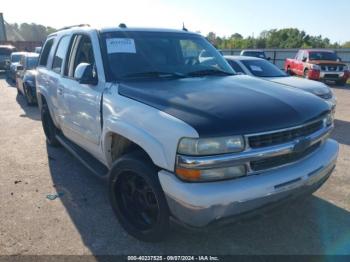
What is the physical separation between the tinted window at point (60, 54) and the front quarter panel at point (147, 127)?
182 centimetres

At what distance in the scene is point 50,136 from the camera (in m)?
6.19

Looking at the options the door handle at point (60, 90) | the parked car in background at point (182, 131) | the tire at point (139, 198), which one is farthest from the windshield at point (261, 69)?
the tire at point (139, 198)

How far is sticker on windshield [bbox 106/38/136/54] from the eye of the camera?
370 cm

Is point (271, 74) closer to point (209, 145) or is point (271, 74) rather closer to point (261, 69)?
point (261, 69)

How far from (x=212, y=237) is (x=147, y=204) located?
0.72m

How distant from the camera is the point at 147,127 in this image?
9.19 feet

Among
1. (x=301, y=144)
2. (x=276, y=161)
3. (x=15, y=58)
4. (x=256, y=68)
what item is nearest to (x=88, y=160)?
(x=276, y=161)

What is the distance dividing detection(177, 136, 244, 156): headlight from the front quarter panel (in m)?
0.06

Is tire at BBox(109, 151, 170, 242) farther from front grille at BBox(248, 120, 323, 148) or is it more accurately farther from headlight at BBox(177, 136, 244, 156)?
front grille at BBox(248, 120, 323, 148)

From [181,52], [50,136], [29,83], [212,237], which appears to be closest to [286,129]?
[212,237]

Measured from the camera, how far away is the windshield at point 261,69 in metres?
8.62

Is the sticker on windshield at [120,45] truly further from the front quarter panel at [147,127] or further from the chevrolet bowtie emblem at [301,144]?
the chevrolet bowtie emblem at [301,144]

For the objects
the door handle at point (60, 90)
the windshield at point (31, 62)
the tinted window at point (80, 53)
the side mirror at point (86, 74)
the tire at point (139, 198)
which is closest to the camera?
the tire at point (139, 198)

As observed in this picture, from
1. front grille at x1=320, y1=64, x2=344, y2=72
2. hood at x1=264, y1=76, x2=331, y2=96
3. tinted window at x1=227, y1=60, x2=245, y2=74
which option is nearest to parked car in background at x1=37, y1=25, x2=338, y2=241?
hood at x1=264, y1=76, x2=331, y2=96
